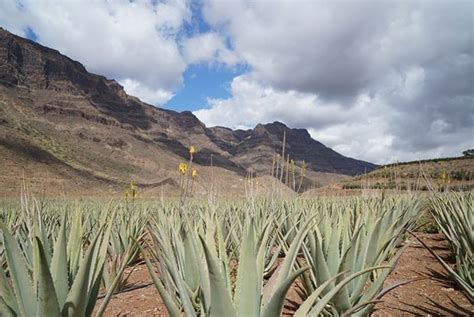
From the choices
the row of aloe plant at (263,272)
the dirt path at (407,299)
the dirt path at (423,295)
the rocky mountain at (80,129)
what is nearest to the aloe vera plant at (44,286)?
the row of aloe plant at (263,272)

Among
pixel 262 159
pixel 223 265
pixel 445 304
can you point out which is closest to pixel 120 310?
pixel 223 265

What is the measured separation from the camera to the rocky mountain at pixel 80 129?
53250 millimetres

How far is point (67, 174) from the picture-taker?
5441 centimetres

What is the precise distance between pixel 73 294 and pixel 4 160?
54526mm

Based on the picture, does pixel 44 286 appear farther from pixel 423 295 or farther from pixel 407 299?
pixel 423 295

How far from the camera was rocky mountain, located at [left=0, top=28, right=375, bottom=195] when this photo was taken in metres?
53.2

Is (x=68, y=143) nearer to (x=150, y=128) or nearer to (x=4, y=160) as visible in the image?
(x=4, y=160)

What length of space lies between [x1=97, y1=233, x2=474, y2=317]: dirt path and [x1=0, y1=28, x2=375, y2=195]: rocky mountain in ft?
42.2

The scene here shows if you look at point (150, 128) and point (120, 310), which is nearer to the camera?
point (120, 310)

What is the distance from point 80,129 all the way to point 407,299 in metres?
100

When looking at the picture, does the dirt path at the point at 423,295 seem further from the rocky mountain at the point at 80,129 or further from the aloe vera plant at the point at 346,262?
the rocky mountain at the point at 80,129

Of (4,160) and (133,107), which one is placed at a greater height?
(133,107)

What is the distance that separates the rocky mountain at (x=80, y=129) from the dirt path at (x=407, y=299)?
42.2ft

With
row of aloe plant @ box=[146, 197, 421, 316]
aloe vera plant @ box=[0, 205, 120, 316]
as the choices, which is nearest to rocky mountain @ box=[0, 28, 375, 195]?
row of aloe plant @ box=[146, 197, 421, 316]
